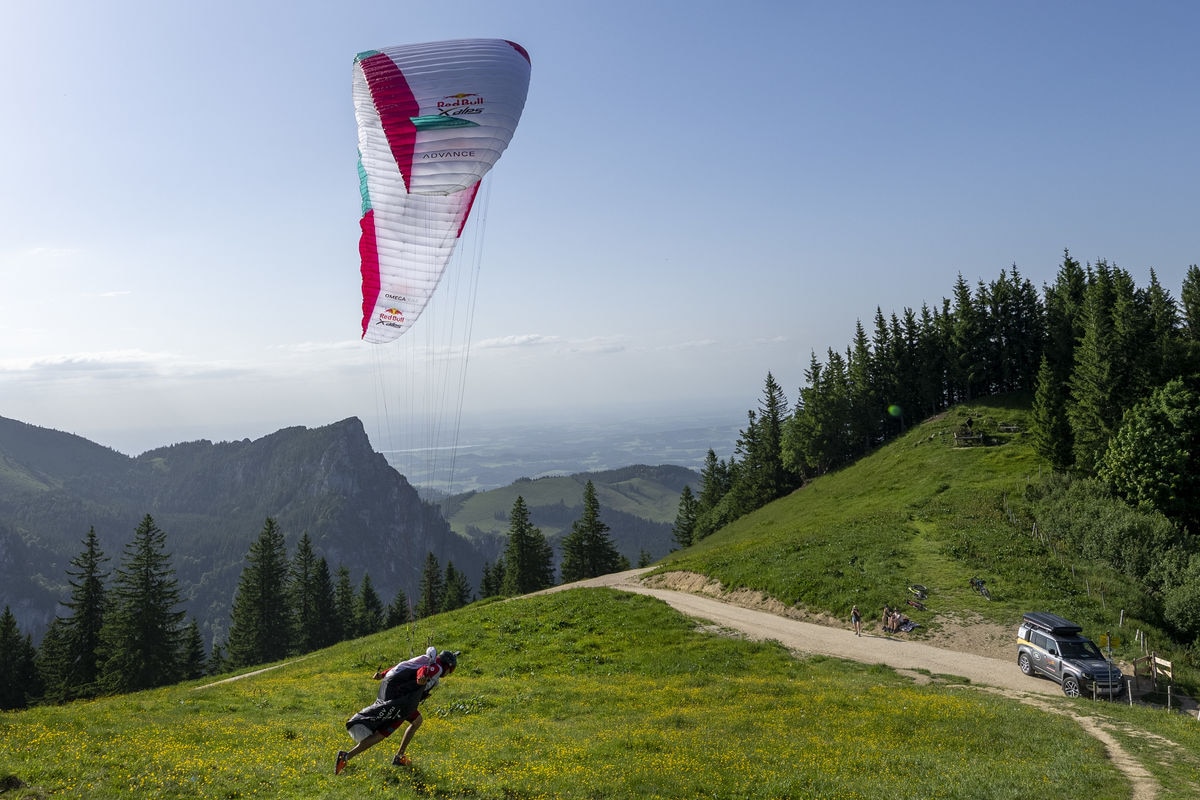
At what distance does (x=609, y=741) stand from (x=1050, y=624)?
69.1 ft

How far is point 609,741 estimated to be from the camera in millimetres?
15656

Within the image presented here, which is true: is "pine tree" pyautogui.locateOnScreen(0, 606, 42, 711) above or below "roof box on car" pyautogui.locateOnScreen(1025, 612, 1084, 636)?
below

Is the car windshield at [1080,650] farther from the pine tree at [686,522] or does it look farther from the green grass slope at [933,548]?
the pine tree at [686,522]

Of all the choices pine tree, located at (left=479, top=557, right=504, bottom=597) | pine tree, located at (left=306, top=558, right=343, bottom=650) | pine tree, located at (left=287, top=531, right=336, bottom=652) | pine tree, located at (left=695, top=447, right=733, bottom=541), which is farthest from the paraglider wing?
pine tree, located at (left=479, top=557, right=504, bottom=597)

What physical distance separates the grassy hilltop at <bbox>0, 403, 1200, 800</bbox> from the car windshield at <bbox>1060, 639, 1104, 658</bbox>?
3694 millimetres

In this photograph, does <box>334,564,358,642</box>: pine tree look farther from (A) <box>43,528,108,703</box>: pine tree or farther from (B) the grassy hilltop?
(B) the grassy hilltop

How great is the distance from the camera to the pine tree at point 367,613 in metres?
91.9

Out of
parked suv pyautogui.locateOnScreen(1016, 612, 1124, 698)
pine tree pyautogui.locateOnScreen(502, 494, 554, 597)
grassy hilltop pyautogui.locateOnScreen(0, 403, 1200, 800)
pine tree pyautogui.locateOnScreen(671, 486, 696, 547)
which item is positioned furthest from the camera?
pine tree pyautogui.locateOnScreen(671, 486, 696, 547)

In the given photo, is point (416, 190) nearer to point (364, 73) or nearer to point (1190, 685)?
point (364, 73)

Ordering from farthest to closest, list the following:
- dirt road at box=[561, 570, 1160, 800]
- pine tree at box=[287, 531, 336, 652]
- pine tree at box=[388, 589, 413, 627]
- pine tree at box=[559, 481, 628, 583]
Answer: pine tree at box=[388, 589, 413, 627]
pine tree at box=[559, 481, 628, 583]
pine tree at box=[287, 531, 336, 652]
dirt road at box=[561, 570, 1160, 800]

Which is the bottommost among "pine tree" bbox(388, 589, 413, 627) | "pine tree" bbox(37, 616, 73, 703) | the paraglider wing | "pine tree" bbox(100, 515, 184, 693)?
"pine tree" bbox(388, 589, 413, 627)

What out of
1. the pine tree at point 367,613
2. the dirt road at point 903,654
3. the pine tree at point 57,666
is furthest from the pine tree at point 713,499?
the pine tree at point 57,666

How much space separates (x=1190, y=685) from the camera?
82.9ft

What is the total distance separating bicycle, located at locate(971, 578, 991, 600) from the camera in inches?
1355
